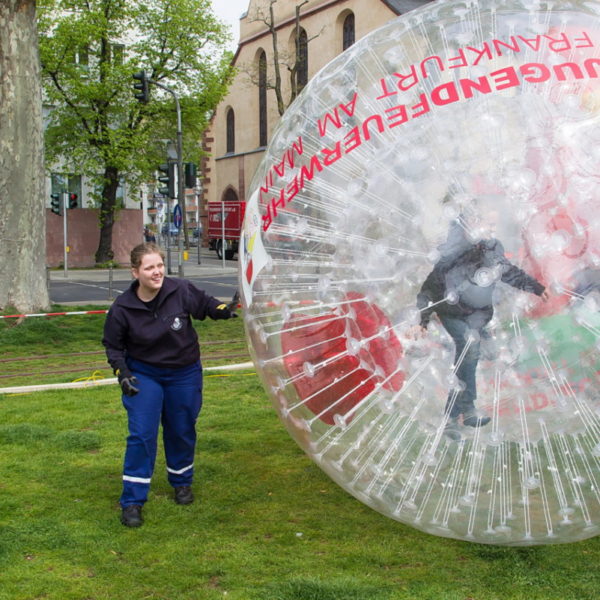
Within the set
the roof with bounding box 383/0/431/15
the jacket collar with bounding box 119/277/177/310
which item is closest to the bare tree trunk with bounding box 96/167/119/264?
the roof with bounding box 383/0/431/15

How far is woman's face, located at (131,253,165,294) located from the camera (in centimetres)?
441

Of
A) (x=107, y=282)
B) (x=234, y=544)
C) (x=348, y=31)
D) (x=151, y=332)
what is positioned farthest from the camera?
(x=348, y=31)

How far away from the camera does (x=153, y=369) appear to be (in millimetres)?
4500

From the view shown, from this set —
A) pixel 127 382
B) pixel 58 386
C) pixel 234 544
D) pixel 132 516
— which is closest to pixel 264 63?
pixel 58 386

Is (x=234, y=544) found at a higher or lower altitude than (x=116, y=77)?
lower

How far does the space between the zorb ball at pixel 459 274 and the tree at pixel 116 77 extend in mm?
24503

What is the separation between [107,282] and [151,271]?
18899 millimetres

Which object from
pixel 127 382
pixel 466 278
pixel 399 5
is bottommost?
pixel 127 382

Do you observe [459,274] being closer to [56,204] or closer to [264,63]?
[56,204]

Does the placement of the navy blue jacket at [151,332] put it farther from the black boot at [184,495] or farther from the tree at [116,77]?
the tree at [116,77]

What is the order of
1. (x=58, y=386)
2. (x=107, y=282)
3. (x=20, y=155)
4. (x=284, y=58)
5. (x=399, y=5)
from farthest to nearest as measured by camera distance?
(x=399, y=5), (x=284, y=58), (x=107, y=282), (x=20, y=155), (x=58, y=386)

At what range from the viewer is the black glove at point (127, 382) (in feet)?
14.1

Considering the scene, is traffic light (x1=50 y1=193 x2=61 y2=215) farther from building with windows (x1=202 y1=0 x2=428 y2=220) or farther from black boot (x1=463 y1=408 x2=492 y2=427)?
black boot (x1=463 y1=408 x2=492 y2=427)

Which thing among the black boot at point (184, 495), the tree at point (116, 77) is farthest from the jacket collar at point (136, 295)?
the tree at point (116, 77)
